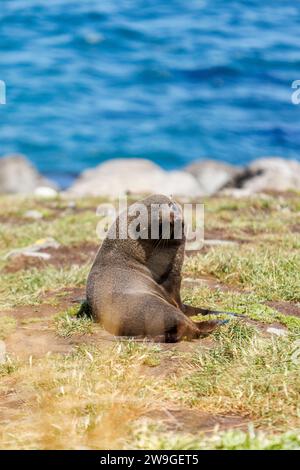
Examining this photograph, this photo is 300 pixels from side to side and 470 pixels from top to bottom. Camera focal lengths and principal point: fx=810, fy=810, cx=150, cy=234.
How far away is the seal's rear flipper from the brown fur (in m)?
0.05

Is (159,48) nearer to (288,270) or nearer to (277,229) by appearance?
(277,229)

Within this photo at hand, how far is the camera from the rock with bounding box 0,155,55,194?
20047 mm

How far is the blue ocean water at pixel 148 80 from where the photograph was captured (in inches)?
1035

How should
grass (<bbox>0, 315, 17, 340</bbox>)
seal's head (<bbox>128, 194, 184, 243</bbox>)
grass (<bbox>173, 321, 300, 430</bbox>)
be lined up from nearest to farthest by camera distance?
grass (<bbox>173, 321, 300, 430</bbox>)
grass (<bbox>0, 315, 17, 340</bbox>)
seal's head (<bbox>128, 194, 184, 243</bbox>)

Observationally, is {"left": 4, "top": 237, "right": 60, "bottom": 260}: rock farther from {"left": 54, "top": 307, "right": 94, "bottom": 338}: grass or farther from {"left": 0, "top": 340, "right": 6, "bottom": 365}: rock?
{"left": 0, "top": 340, "right": 6, "bottom": 365}: rock

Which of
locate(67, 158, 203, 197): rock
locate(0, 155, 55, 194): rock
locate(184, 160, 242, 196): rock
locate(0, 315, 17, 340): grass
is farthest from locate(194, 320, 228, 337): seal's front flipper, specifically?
locate(0, 155, 55, 194): rock

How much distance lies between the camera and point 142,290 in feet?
20.9

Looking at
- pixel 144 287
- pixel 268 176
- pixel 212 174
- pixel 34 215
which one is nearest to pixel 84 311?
pixel 144 287

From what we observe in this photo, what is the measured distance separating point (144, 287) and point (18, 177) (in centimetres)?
1457

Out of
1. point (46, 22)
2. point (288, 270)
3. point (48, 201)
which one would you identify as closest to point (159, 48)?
point (46, 22)

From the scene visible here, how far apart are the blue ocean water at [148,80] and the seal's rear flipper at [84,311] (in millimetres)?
15656

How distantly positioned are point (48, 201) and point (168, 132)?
14.7m

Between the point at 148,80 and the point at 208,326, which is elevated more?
the point at 148,80

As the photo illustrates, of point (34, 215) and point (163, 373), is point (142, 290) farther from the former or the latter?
point (34, 215)
